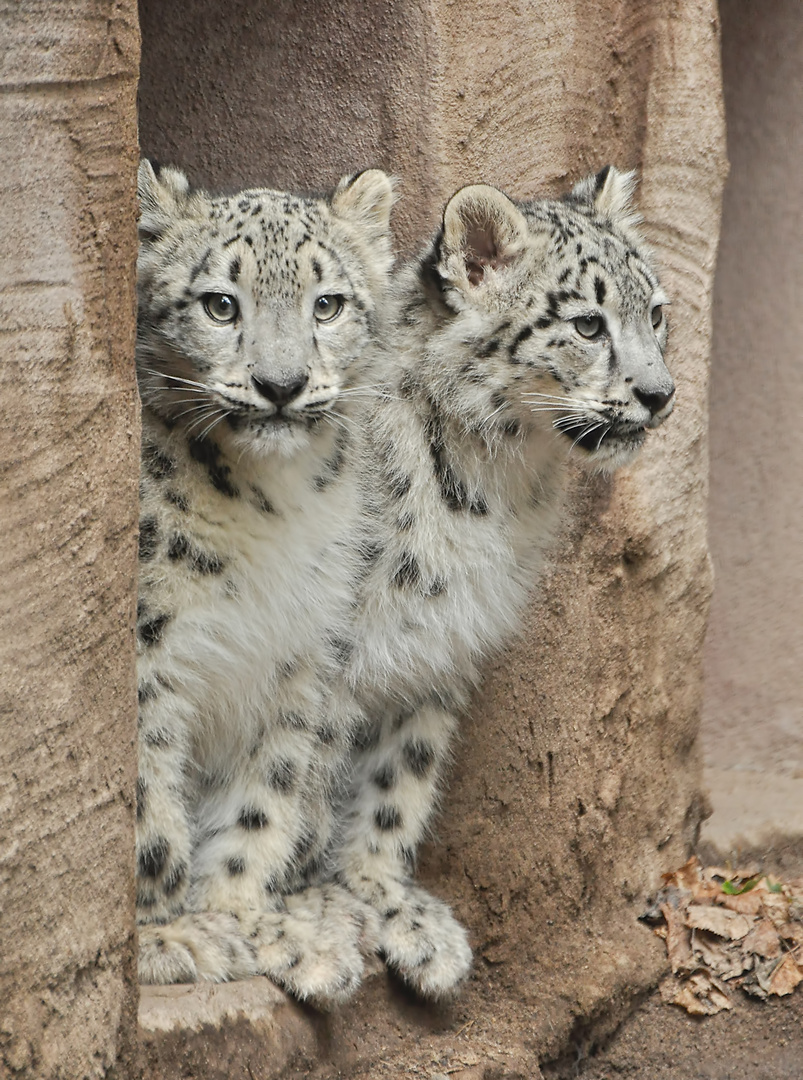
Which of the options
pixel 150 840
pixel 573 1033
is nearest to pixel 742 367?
pixel 573 1033

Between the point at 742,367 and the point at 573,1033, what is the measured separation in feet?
11.0

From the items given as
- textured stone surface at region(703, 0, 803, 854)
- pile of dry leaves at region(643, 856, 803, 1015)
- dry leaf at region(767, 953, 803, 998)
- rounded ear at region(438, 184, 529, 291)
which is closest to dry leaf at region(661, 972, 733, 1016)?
pile of dry leaves at region(643, 856, 803, 1015)

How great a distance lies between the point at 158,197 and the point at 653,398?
5.15ft

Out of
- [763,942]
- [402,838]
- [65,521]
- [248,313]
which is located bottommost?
[763,942]

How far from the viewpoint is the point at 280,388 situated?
367cm

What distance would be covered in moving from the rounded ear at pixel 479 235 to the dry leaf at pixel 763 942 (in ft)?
8.21

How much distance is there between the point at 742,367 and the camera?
6.61 m

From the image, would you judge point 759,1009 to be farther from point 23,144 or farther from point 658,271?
point 23,144

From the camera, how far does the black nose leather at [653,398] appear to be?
403cm

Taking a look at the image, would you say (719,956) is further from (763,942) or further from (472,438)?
(472,438)

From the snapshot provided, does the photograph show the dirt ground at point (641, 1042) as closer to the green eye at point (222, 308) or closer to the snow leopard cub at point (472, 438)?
the snow leopard cub at point (472, 438)

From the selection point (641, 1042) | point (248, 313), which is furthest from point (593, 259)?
point (641, 1042)

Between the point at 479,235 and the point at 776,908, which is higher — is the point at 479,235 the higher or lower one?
the higher one

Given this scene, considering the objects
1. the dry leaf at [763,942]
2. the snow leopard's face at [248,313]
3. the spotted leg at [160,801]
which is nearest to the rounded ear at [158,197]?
the snow leopard's face at [248,313]
